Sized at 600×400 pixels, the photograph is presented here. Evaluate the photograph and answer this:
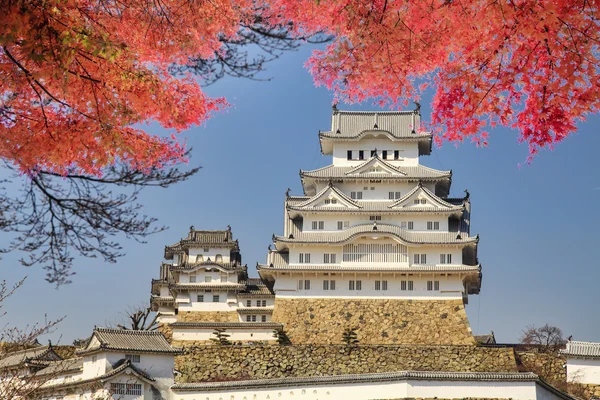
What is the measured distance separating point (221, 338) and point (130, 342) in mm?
6216

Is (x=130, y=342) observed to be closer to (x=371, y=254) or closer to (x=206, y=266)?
(x=371, y=254)

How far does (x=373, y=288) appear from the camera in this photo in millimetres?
38000

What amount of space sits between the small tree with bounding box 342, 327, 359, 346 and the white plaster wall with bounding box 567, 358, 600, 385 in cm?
899

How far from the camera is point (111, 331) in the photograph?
31125mm

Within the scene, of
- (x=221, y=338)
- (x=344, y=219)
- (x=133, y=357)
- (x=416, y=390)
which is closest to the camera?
(x=416, y=390)

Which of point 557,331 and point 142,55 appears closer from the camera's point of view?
point 142,55

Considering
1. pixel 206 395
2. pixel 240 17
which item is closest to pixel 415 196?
pixel 206 395

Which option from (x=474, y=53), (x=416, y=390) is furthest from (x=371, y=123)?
(x=474, y=53)

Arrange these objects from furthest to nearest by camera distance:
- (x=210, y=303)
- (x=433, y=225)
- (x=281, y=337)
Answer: (x=210, y=303), (x=433, y=225), (x=281, y=337)

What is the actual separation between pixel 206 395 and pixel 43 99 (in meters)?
21.1

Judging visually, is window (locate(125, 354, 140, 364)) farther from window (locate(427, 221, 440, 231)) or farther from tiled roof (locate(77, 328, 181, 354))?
window (locate(427, 221, 440, 231))

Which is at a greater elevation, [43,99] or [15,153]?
[43,99]

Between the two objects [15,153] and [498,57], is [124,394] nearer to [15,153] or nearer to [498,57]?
[15,153]

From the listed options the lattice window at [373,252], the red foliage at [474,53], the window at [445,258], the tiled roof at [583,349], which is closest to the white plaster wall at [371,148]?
the lattice window at [373,252]
